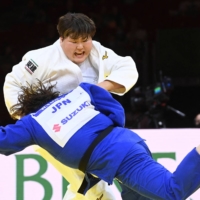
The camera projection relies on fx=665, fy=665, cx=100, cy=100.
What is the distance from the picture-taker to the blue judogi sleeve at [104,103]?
382 cm

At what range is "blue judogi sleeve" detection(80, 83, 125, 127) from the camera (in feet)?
12.5

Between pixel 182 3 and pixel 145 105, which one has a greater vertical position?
pixel 182 3

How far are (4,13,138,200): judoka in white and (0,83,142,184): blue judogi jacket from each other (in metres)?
0.36

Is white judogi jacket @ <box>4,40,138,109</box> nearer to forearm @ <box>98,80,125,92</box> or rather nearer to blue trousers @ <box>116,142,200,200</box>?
forearm @ <box>98,80,125,92</box>

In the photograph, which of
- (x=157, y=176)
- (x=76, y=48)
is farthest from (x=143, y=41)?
(x=157, y=176)

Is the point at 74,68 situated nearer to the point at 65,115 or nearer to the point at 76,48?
the point at 76,48

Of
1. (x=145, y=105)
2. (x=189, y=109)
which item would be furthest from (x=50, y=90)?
(x=189, y=109)

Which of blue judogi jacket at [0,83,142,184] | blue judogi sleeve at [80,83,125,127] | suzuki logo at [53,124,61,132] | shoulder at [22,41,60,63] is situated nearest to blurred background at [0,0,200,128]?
shoulder at [22,41,60,63]

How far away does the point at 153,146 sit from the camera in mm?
5359

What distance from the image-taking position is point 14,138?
3.59 m

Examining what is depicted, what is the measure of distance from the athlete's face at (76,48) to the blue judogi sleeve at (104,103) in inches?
12.2

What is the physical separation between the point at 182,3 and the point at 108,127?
5.96 metres

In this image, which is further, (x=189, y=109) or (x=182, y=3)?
(x=182, y=3)

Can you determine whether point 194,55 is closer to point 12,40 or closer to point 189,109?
point 189,109
